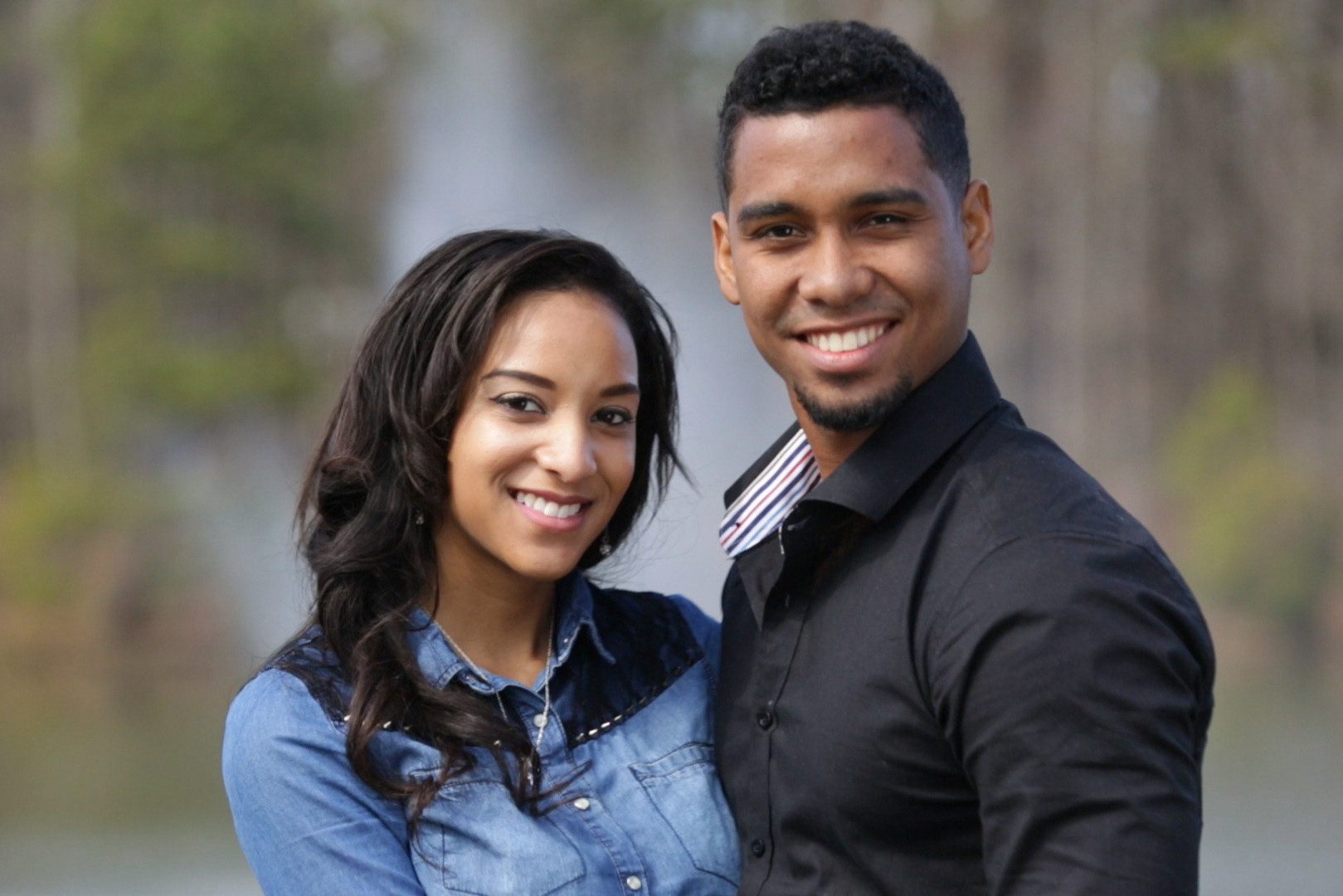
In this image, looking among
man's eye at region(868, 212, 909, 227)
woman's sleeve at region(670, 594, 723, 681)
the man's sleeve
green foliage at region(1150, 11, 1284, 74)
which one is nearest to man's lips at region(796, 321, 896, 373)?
man's eye at region(868, 212, 909, 227)

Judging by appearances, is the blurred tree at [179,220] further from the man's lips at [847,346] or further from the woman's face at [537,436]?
the man's lips at [847,346]

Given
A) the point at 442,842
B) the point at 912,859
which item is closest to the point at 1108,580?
the point at 912,859

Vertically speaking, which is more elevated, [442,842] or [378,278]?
[378,278]

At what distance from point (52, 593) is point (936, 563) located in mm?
15501

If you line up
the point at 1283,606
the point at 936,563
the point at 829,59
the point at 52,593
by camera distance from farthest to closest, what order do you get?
the point at 52,593 → the point at 1283,606 → the point at 829,59 → the point at 936,563

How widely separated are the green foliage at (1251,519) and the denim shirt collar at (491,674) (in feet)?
40.7

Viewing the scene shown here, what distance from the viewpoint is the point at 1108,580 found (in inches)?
74.0

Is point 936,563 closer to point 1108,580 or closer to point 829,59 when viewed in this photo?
point 1108,580

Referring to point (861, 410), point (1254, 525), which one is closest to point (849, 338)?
point (861, 410)

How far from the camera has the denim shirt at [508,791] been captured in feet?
7.73

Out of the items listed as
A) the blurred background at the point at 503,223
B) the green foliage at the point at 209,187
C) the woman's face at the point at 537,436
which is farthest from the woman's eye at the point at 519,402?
the green foliage at the point at 209,187

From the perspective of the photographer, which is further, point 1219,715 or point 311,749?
point 1219,715

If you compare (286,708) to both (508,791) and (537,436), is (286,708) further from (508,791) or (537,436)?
(537,436)

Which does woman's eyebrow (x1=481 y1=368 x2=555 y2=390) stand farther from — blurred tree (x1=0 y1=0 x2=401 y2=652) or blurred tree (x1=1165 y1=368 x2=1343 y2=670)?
blurred tree (x1=0 y1=0 x2=401 y2=652)
